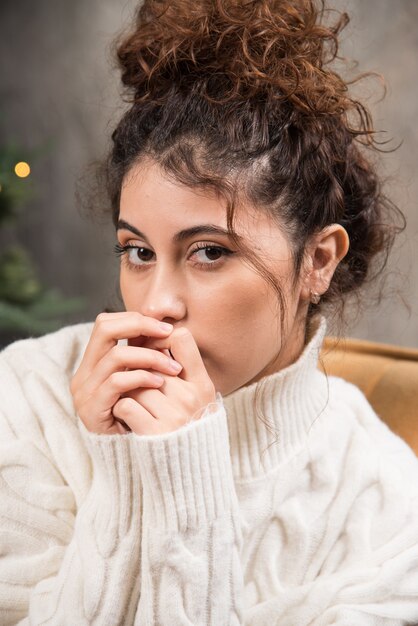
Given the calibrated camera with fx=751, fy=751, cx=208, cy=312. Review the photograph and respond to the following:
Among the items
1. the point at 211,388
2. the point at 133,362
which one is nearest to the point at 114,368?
the point at 133,362

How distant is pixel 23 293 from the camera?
A: 2773mm

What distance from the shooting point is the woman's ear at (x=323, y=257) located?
1.22m

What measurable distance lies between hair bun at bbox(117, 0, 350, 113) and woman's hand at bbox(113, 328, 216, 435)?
37cm

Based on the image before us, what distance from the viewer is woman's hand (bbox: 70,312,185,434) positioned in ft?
3.43

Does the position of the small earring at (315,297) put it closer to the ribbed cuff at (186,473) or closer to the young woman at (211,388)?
the young woman at (211,388)

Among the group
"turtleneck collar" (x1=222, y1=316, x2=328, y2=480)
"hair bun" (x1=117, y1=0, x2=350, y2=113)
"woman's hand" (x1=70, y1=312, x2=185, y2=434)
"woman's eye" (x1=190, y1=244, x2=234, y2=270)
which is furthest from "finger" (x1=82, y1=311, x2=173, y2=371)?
"hair bun" (x1=117, y1=0, x2=350, y2=113)

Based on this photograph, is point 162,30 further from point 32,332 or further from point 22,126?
point 22,126

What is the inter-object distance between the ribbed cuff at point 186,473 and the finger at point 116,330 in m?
0.14

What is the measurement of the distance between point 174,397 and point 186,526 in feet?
0.59

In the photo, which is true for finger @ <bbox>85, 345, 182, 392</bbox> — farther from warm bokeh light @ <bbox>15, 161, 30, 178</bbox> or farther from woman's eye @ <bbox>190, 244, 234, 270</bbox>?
warm bokeh light @ <bbox>15, 161, 30, 178</bbox>

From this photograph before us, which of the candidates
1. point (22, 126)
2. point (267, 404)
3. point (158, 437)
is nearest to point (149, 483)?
point (158, 437)

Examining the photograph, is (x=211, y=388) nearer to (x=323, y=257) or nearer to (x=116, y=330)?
(x=116, y=330)

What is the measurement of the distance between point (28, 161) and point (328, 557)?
193cm

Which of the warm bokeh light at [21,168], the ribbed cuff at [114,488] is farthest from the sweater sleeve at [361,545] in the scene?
the warm bokeh light at [21,168]
